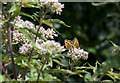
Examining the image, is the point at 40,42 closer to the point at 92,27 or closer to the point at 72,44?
the point at 72,44

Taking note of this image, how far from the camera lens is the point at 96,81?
44.1 inches

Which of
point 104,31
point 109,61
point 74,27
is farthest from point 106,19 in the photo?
point 109,61

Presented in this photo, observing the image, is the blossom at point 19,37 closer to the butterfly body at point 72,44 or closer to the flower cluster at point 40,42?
the flower cluster at point 40,42

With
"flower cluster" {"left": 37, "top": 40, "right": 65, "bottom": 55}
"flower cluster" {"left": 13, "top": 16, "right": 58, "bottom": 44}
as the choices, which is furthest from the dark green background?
"flower cluster" {"left": 37, "top": 40, "right": 65, "bottom": 55}

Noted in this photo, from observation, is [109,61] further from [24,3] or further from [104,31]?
[104,31]

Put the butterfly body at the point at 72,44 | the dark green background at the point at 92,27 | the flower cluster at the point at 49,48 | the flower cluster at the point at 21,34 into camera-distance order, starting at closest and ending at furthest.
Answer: the flower cluster at the point at 49,48
the flower cluster at the point at 21,34
the butterfly body at the point at 72,44
the dark green background at the point at 92,27

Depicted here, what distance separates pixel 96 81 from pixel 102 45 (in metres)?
1.10

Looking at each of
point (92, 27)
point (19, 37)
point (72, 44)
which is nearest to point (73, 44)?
point (72, 44)

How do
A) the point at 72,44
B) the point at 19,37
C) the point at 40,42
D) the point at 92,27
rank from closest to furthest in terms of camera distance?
1. the point at 40,42
2. the point at 19,37
3. the point at 72,44
4. the point at 92,27

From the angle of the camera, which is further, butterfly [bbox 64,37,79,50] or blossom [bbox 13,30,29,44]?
butterfly [bbox 64,37,79,50]

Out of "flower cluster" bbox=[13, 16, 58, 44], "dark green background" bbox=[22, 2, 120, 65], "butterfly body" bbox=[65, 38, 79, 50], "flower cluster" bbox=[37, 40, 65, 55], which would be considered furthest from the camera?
"dark green background" bbox=[22, 2, 120, 65]

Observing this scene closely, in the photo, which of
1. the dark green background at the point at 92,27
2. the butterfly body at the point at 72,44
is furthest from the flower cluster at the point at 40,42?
the dark green background at the point at 92,27

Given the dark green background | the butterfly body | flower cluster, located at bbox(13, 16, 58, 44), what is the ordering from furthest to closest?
the dark green background → the butterfly body → flower cluster, located at bbox(13, 16, 58, 44)

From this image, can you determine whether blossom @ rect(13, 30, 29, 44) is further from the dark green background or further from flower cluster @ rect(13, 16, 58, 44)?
the dark green background
